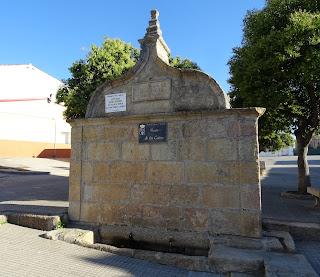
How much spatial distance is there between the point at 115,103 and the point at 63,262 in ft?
9.40

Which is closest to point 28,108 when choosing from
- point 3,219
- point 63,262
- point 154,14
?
point 3,219

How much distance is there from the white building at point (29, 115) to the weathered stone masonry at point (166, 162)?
2177 cm

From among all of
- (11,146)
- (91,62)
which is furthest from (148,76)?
(11,146)

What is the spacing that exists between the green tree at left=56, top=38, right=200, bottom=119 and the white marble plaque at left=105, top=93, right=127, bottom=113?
540 centimetres

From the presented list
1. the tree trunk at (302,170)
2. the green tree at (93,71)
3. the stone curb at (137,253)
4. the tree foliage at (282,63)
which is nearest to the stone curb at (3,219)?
the stone curb at (137,253)

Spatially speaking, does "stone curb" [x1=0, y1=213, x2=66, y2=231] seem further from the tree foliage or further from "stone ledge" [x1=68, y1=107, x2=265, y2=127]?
the tree foliage

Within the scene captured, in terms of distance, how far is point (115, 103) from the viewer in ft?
19.8

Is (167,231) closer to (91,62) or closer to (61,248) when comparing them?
(61,248)

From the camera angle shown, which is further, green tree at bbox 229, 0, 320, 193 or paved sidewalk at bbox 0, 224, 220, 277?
green tree at bbox 229, 0, 320, 193

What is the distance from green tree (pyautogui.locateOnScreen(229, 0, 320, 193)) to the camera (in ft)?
25.8

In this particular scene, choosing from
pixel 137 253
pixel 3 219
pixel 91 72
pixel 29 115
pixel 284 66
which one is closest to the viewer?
pixel 137 253

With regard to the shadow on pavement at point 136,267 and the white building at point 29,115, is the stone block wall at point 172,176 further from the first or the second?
the white building at point 29,115

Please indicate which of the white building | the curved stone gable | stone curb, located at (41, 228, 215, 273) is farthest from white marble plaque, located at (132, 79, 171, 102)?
the white building

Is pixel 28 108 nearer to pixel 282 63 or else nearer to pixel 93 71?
pixel 93 71
